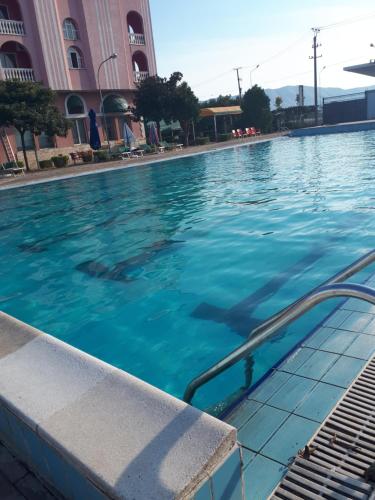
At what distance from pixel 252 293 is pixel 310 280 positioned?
93 cm

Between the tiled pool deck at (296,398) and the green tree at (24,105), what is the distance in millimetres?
20306

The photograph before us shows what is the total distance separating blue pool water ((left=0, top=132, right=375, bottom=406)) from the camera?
4594 millimetres

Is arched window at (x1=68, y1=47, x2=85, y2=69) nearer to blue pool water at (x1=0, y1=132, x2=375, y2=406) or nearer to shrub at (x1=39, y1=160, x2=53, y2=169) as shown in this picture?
shrub at (x1=39, y1=160, x2=53, y2=169)

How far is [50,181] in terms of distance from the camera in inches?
725

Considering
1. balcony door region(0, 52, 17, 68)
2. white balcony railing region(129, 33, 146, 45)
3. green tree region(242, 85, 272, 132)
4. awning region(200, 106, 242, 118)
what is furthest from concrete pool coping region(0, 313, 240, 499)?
green tree region(242, 85, 272, 132)

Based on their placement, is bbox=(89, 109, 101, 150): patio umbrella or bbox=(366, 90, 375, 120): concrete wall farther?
bbox=(366, 90, 375, 120): concrete wall

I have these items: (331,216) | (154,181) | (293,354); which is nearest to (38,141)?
(154,181)

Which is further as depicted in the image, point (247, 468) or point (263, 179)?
point (263, 179)

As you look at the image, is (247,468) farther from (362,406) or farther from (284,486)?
(362,406)

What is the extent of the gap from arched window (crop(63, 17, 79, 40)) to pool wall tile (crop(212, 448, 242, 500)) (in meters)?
30.6

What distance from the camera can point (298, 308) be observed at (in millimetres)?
2021

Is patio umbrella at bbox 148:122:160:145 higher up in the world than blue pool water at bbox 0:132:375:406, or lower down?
higher up

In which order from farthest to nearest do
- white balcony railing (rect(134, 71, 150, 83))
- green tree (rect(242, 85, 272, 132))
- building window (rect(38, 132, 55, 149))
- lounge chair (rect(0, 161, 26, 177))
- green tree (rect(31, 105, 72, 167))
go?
1. green tree (rect(242, 85, 272, 132))
2. white balcony railing (rect(134, 71, 150, 83))
3. building window (rect(38, 132, 55, 149))
4. lounge chair (rect(0, 161, 26, 177))
5. green tree (rect(31, 105, 72, 167))

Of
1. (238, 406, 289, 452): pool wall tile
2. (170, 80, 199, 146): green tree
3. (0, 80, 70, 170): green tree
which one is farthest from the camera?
(170, 80, 199, 146): green tree
